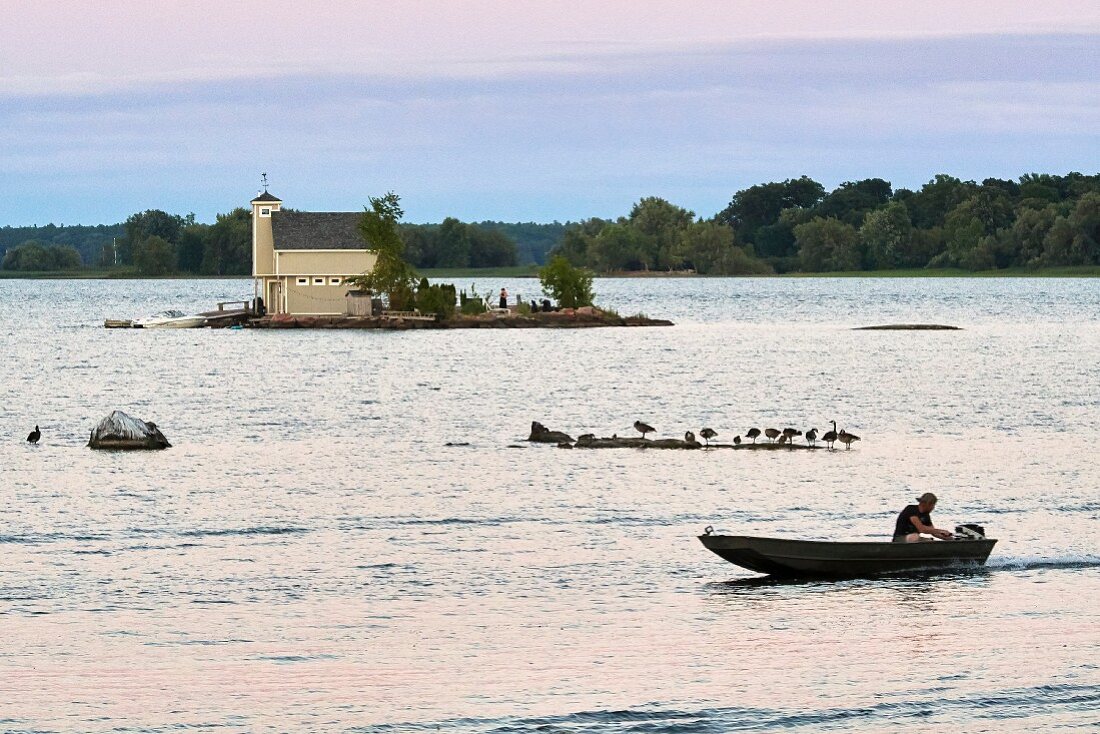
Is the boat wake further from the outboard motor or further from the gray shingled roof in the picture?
the gray shingled roof

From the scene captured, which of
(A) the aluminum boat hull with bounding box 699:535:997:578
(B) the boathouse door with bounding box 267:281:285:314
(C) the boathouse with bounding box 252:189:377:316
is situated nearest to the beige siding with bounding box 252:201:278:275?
(C) the boathouse with bounding box 252:189:377:316

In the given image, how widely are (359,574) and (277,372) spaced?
56.8 m

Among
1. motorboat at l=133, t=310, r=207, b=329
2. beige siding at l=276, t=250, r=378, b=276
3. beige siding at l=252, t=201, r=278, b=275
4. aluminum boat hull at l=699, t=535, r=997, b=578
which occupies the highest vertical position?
beige siding at l=252, t=201, r=278, b=275

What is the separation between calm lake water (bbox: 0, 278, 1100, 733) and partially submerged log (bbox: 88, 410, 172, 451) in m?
0.96

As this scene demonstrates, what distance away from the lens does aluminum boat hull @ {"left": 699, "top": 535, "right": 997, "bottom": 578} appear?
28.7 meters

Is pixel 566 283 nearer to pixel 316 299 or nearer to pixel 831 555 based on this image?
pixel 316 299

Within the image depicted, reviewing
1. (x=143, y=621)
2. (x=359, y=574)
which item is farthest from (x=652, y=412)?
(x=143, y=621)

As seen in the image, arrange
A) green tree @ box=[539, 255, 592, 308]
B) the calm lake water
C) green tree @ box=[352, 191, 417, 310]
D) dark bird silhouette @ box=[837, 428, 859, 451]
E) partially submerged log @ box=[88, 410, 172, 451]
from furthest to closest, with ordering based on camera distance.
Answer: green tree @ box=[539, 255, 592, 308] → green tree @ box=[352, 191, 417, 310] → partially submerged log @ box=[88, 410, 172, 451] → dark bird silhouette @ box=[837, 428, 859, 451] → the calm lake water

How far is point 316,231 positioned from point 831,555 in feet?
305

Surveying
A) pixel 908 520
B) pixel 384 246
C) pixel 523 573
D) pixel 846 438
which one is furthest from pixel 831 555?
pixel 384 246

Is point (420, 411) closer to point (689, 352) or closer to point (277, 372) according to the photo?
point (277, 372)

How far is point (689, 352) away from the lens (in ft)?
342

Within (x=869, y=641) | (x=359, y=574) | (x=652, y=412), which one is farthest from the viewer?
(x=652, y=412)

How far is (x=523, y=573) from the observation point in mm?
30156
